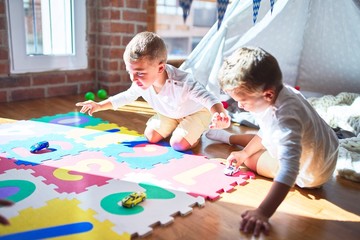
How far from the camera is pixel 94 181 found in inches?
37.9

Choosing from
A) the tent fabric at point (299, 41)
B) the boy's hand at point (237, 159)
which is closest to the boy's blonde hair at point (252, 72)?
the boy's hand at point (237, 159)

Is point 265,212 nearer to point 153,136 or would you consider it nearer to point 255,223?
point 255,223

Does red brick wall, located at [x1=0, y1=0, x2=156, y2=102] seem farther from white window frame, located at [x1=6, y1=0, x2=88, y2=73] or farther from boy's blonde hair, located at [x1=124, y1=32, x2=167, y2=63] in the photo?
boy's blonde hair, located at [x1=124, y1=32, x2=167, y2=63]

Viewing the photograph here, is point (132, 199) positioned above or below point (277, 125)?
below

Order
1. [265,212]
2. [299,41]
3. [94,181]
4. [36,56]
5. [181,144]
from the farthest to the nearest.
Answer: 1. [299,41]
2. [36,56]
3. [181,144]
4. [94,181]
5. [265,212]

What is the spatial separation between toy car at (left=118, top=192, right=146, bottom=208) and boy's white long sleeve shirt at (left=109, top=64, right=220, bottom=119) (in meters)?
0.43

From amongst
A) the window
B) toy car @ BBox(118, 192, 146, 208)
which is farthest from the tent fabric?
the window

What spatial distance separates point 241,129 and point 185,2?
0.68 metres

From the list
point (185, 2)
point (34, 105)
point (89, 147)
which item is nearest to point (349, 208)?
point (89, 147)

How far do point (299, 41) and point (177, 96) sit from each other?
4.05 feet

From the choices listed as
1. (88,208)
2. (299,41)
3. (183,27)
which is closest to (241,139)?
(88,208)

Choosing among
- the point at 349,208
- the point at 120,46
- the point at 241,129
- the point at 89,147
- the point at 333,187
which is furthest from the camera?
the point at 120,46

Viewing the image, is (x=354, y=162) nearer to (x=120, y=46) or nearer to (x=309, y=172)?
(x=309, y=172)

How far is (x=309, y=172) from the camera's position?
0.92m
